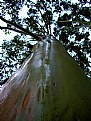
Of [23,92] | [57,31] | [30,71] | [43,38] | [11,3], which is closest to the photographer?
[23,92]

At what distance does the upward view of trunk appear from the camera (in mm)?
957

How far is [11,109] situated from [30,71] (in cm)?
40

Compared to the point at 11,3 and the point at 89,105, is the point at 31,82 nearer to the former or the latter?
the point at 89,105

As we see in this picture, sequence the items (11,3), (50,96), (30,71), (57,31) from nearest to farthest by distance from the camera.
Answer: (50,96) < (30,71) < (11,3) < (57,31)

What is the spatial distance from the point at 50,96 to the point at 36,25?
402 cm

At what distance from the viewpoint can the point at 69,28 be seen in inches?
207

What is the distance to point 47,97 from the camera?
1.03 metres

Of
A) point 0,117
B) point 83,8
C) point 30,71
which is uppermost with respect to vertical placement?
point 83,8

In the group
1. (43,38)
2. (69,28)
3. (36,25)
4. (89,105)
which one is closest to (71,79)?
(89,105)

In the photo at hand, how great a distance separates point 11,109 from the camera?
1.06 meters

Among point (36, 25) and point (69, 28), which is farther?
point (69, 28)

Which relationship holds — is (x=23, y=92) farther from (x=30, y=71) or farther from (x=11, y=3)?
(x=11, y=3)

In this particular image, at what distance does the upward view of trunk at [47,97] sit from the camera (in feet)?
3.14

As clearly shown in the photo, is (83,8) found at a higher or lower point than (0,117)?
higher
